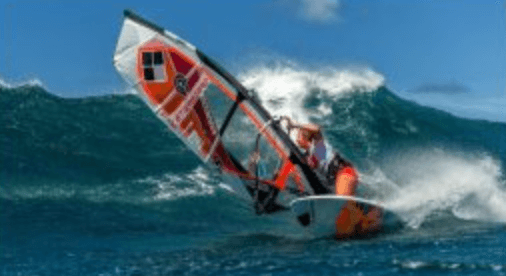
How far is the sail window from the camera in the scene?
759 inches

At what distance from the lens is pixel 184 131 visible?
19.7m

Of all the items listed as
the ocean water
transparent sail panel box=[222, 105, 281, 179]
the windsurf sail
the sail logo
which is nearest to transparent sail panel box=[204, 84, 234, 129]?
the windsurf sail

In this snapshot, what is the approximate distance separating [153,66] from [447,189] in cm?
903

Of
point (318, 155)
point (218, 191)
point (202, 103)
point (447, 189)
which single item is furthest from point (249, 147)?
point (447, 189)

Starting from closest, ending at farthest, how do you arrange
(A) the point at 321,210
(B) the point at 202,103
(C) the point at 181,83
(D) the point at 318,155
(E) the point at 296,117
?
(A) the point at 321,210, (D) the point at 318,155, (C) the point at 181,83, (B) the point at 202,103, (E) the point at 296,117

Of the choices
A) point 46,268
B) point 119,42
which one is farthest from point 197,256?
point 119,42

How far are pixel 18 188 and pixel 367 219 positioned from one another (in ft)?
31.6

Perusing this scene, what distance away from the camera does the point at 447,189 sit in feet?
78.6

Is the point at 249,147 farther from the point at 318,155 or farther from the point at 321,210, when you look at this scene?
the point at 321,210

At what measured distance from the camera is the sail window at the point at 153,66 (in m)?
19.3

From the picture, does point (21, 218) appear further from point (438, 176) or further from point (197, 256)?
point (438, 176)

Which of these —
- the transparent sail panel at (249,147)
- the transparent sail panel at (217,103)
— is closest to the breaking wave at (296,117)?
the transparent sail panel at (249,147)

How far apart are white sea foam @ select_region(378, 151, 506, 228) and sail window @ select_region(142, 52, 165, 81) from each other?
5.66 metres

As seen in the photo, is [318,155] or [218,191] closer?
[318,155]
